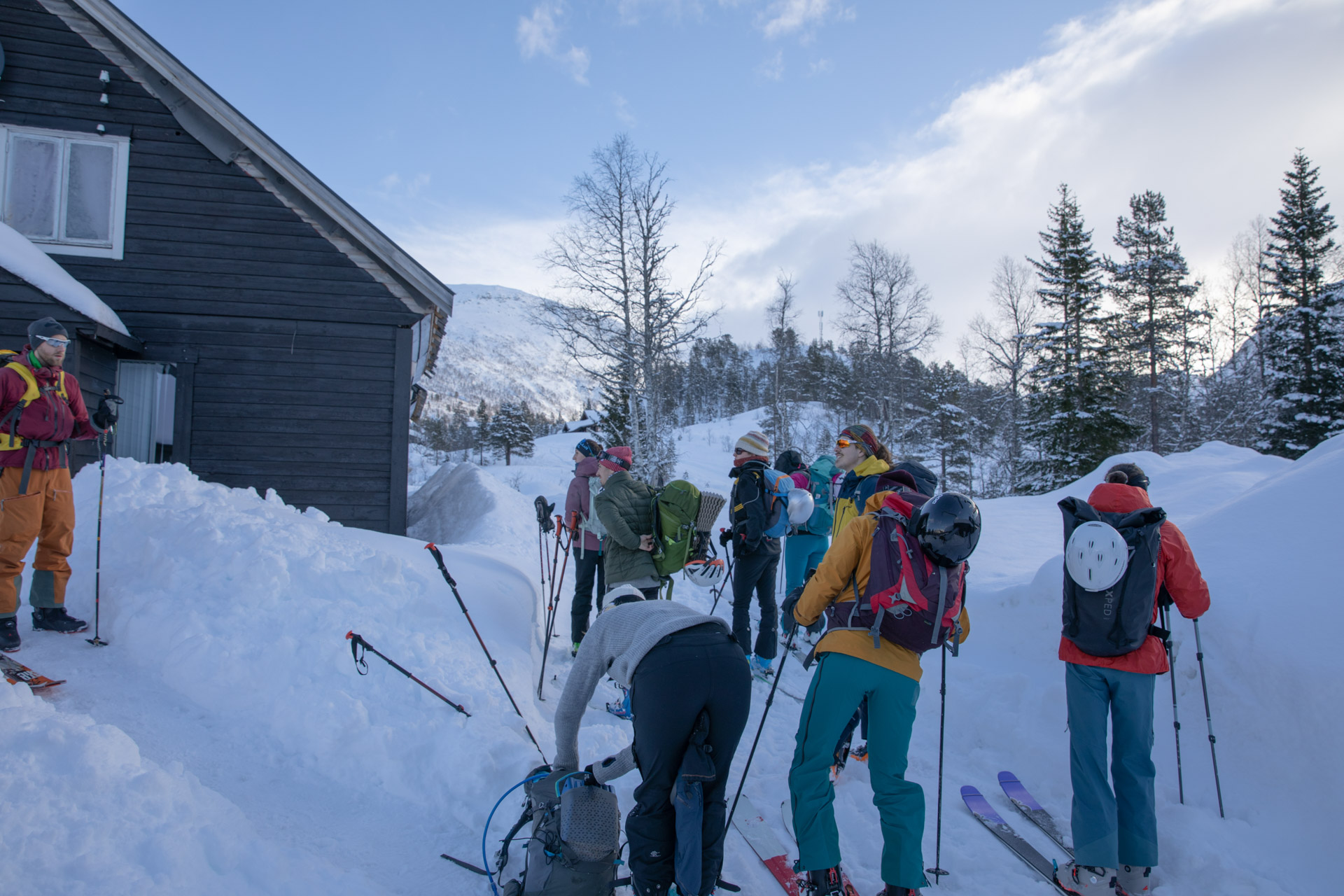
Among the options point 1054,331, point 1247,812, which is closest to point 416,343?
point 1247,812

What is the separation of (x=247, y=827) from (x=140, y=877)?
0.51 meters

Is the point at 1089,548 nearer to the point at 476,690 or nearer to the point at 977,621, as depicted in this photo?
the point at 977,621

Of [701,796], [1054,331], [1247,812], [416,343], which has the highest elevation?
[1054,331]

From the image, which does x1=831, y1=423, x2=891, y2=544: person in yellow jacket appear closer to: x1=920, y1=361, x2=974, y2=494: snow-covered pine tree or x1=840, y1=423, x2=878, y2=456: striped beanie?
x1=840, y1=423, x2=878, y2=456: striped beanie

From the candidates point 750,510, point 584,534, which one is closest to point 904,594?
point 750,510

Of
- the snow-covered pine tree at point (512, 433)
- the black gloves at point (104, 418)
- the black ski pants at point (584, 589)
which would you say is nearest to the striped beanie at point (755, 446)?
the black ski pants at point (584, 589)

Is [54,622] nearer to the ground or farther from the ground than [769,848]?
farther from the ground

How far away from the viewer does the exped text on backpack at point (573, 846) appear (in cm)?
261

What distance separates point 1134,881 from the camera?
320 cm

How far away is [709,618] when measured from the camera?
8.91 ft

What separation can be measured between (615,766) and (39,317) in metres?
9.50

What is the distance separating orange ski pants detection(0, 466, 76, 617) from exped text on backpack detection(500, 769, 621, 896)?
414 cm

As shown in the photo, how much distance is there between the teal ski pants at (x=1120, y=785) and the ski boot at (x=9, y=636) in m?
6.41

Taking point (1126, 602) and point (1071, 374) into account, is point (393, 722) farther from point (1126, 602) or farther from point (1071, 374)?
point (1071, 374)
